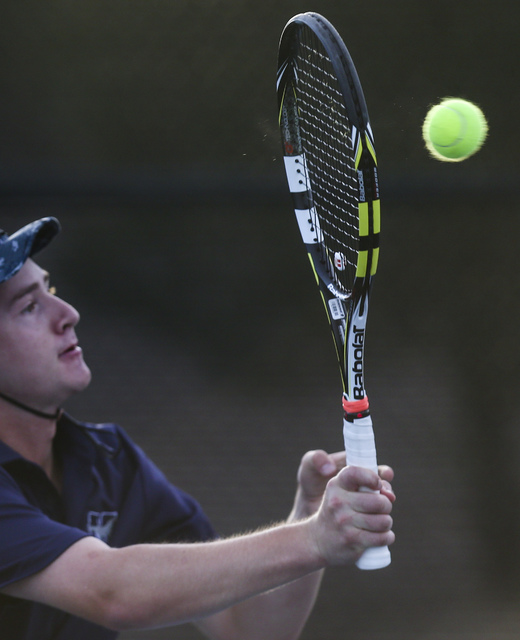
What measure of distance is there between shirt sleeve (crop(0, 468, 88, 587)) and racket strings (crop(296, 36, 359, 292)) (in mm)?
604

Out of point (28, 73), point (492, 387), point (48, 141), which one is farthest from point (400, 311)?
point (28, 73)

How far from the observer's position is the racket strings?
145cm

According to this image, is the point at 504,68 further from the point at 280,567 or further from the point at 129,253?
the point at 280,567

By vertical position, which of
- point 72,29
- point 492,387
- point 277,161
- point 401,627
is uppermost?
point 72,29

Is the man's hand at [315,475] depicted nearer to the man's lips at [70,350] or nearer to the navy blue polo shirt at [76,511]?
the navy blue polo shirt at [76,511]

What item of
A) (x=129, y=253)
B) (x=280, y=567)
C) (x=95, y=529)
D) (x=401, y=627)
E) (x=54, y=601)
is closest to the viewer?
(x=280, y=567)

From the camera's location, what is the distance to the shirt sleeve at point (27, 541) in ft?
4.22

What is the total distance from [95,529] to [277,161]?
184 cm

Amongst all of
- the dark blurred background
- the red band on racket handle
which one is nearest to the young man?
the red band on racket handle

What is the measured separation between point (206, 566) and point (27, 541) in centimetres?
30

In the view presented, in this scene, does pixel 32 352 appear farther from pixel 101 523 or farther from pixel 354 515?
pixel 354 515

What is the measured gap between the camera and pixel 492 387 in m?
3.18

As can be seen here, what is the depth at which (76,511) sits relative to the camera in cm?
163

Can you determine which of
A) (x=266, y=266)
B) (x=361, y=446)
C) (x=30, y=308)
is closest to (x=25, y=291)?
(x=30, y=308)
